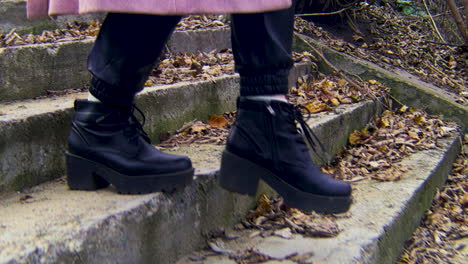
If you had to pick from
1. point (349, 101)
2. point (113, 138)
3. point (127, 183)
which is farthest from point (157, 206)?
point (349, 101)

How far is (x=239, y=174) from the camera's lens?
1.63 meters

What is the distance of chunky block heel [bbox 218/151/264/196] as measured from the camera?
5.32ft

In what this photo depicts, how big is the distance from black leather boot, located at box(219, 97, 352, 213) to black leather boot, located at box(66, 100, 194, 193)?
0.19m

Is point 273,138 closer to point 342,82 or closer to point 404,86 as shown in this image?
point 342,82

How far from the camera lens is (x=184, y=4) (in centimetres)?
126

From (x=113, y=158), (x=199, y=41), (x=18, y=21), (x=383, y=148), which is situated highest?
(x=18, y=21)

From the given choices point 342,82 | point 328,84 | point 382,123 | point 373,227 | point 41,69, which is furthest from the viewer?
point 342,82

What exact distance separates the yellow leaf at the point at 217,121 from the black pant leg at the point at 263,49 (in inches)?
36.1

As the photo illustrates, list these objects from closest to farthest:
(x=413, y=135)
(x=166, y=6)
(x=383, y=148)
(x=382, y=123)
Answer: (x=166, y=6) < (x=383, y=148) < (x=413, y=135) < (x=382, y=123)

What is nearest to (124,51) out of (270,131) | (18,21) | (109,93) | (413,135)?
(109,93)

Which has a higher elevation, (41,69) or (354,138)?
(41,69)

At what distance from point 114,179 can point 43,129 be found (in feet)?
1.10

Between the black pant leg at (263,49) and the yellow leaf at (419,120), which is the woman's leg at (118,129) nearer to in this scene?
the black pant leg at (263,49)

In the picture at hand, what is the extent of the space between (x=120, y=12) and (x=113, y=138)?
38 centimetres
